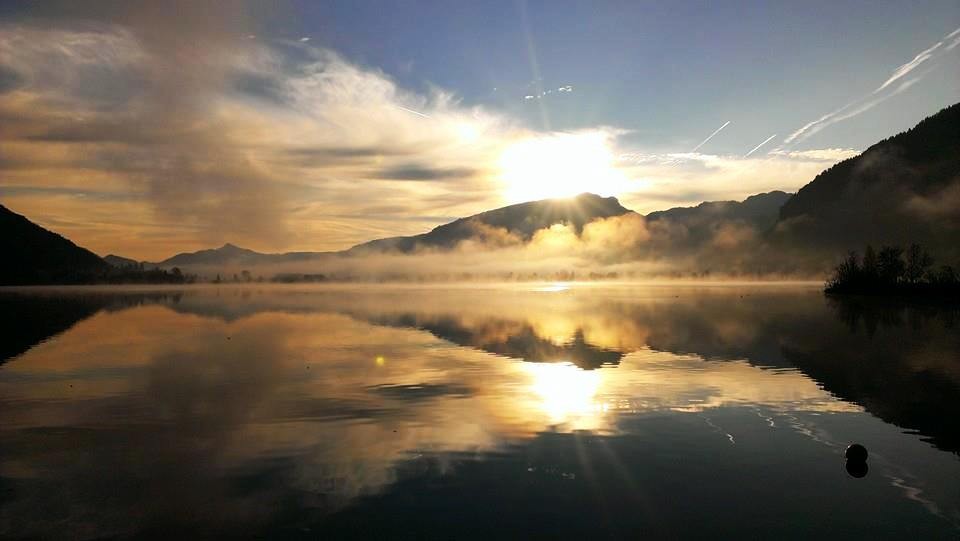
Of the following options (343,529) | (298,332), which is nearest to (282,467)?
(343,529)

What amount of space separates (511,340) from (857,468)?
56068 millimetres

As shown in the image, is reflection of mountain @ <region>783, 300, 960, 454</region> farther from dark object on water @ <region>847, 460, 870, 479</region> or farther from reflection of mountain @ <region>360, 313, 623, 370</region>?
reflection of mountain @ <region>360, 313, 623, 370</region>

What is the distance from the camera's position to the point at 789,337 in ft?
270

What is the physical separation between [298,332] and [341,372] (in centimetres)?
4177

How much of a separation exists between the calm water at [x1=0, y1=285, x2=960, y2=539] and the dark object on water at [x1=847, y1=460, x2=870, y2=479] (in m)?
0.49

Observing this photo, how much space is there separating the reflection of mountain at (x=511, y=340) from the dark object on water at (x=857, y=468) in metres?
29.7

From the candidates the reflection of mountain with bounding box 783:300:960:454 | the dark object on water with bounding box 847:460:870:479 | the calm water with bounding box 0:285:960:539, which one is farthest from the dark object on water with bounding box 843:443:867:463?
the reflection of mountain with bounding box 783:300:960:454

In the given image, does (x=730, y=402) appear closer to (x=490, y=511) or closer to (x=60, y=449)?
(x=490, y=511)

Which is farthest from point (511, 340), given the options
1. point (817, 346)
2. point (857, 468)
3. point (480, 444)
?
point (857, 468)

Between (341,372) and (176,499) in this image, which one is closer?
(176,499)

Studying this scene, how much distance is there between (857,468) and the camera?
26.4 metres

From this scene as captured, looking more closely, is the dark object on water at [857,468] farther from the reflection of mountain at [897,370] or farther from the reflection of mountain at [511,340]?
the reflection of mountain at [511,340]

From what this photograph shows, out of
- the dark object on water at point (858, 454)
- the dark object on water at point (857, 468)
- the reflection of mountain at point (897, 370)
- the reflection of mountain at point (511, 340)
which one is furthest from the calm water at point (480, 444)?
the reflection of mountain at point (511, 340)

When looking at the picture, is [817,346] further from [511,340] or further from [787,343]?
[511,340]
